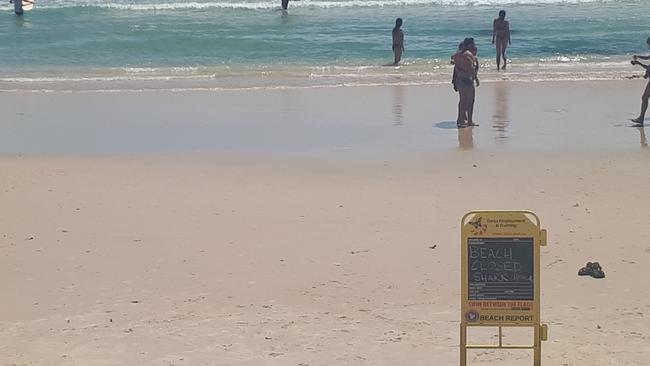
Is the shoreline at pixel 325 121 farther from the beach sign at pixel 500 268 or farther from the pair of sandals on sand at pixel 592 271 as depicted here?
the beach sign at pixel 500 268

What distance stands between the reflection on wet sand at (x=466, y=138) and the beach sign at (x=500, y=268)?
315 inches

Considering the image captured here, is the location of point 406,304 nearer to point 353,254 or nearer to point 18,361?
point 353,254

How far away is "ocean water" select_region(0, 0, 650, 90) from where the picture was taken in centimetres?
2352

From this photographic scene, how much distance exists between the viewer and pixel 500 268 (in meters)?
5.36

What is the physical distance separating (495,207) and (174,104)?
8.89 meters

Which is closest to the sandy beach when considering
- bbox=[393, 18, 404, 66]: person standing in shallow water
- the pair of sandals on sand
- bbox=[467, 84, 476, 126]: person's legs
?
the pair of sandals on sand

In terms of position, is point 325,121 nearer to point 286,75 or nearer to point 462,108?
point 462,108

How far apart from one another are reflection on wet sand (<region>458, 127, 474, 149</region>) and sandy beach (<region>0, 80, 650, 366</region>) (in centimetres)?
7

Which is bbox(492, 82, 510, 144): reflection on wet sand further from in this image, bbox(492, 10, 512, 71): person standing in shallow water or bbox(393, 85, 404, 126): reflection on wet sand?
bbox(492, 10, 512, 71): person standing in shallow water

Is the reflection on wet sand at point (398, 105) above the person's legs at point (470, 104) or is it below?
below

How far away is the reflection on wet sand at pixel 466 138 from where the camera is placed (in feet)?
44.1

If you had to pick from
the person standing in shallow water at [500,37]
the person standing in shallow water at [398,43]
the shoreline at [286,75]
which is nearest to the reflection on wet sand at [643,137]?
the shoreline at [286,75]

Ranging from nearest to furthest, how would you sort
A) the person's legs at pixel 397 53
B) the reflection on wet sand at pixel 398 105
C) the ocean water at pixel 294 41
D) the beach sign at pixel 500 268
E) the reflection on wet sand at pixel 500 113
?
1. the beach sign at pixel 500 268
2. the reflection on wet sand at pixel 500 113
3. the reflection on wet sand at pixel 398 105
4. the ocean water at pixel 294 41
5. the person's legs at pixel 397 53

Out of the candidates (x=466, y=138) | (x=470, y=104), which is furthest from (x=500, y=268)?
(x=470, y=104)
